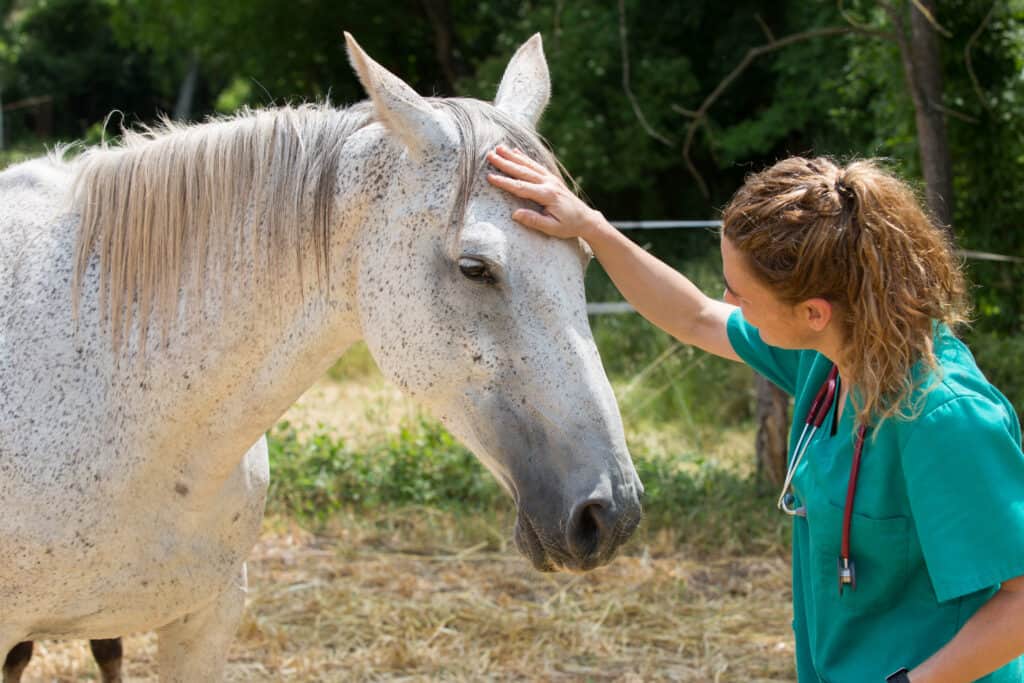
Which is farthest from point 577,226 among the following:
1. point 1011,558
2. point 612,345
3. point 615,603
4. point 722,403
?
point 612,345

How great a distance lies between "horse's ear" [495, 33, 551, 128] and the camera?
7.31 feet

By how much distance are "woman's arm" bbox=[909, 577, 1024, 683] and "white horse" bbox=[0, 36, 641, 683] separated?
0.65 meters

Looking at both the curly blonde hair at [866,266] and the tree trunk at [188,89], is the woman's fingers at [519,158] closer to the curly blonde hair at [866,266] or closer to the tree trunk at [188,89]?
the curly blonde hair at [866,266]

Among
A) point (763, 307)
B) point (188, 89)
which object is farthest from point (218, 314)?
point (188, 89)

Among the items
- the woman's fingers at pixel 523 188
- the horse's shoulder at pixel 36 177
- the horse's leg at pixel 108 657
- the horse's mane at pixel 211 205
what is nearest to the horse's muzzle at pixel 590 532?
the woman's fingers at pixel 523 188

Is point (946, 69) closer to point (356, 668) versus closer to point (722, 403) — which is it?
point (722, 403)

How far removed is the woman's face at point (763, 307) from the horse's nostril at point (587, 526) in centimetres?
40

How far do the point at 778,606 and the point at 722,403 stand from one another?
9.79 ft

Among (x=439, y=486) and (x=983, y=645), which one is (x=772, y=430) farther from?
(x=983, y=645)

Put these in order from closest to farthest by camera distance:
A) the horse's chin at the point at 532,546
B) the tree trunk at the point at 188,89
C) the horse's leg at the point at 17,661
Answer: the horse's chin at the point at 532,546, the horse's leg at the point at 17,661, the tree trunk at the point at 188,89

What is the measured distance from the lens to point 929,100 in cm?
492

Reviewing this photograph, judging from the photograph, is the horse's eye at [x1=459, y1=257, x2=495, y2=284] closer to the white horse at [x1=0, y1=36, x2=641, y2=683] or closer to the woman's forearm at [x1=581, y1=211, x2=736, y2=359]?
the white horse at [x1=0, y1=36, x2=641, y2=683]

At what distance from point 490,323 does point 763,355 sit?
643mm

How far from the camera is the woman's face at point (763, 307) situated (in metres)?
1.75
